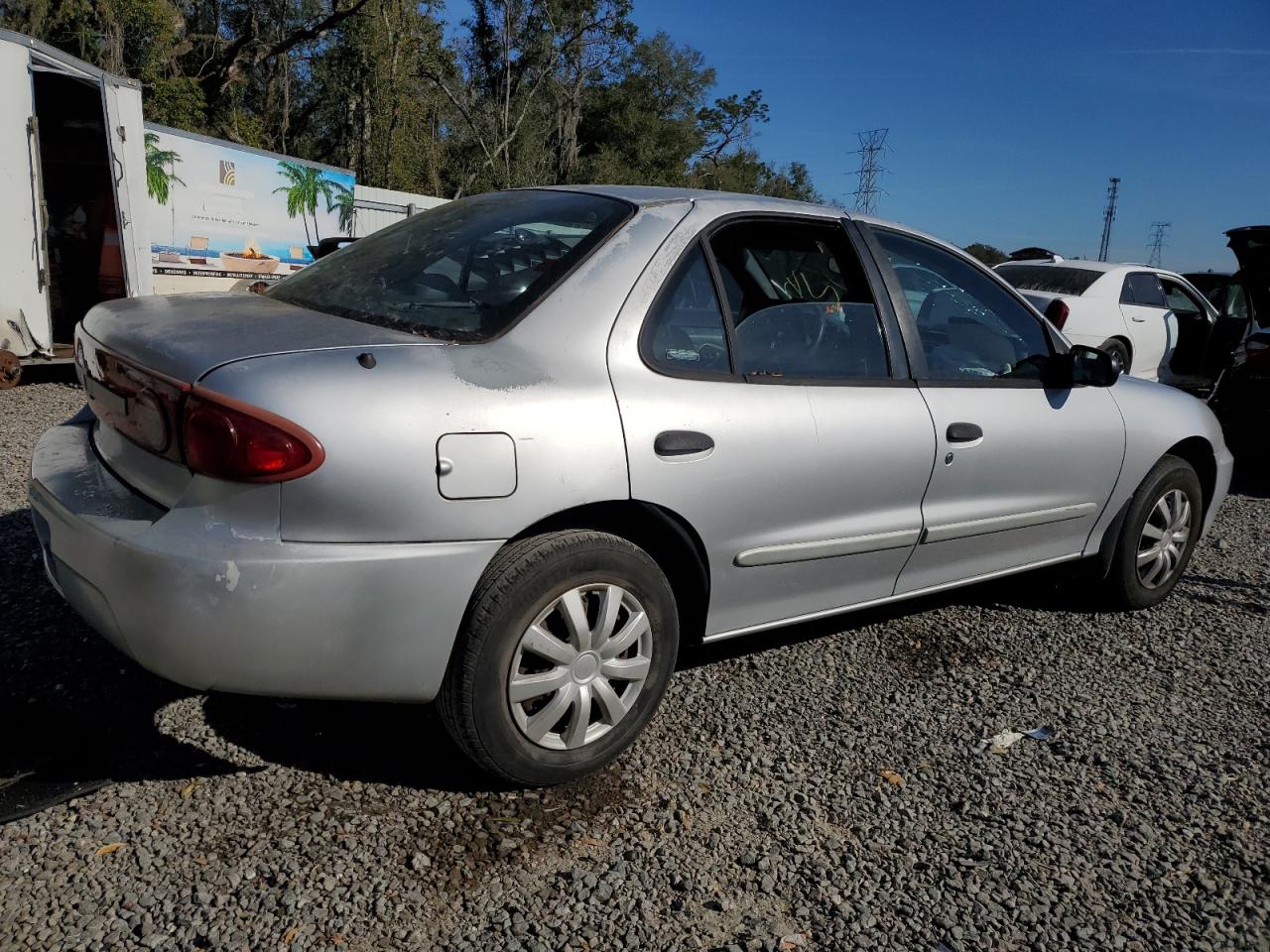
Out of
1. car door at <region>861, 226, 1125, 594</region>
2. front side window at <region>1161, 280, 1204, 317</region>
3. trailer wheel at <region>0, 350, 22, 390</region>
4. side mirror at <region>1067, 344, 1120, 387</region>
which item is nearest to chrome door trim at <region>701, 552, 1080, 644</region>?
car door at <region>861, 226, 1125, 594</region>

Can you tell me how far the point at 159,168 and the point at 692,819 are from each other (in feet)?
36.4

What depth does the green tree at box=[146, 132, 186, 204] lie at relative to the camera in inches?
431

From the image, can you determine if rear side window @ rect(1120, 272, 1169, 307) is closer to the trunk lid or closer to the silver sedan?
the silver sedan

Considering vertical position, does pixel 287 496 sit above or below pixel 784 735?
above

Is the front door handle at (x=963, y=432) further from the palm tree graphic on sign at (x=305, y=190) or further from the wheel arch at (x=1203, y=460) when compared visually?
the palm tree graphic on sign at (x=305, y=190)

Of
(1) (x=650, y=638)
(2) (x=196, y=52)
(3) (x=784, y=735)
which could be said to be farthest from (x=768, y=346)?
(2) (x=196, y=52)

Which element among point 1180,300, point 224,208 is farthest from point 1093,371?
point 224,208

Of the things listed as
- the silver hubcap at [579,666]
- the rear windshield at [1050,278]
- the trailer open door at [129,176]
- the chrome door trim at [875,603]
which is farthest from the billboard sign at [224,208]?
the silver hubcap at [579,666]

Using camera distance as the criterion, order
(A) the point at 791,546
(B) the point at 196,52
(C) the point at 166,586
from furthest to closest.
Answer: (B) the point at 196,52, (A) the point at 791,546, (C) the point at 166,586

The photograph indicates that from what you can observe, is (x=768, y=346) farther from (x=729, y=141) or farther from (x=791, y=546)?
(x=729, y=141)

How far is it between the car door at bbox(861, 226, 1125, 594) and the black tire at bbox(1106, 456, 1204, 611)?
26cm

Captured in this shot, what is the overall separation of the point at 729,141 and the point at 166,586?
5704cm

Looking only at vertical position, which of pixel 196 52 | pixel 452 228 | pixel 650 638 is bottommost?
pixel 650 638

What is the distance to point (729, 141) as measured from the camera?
55.4 metres
